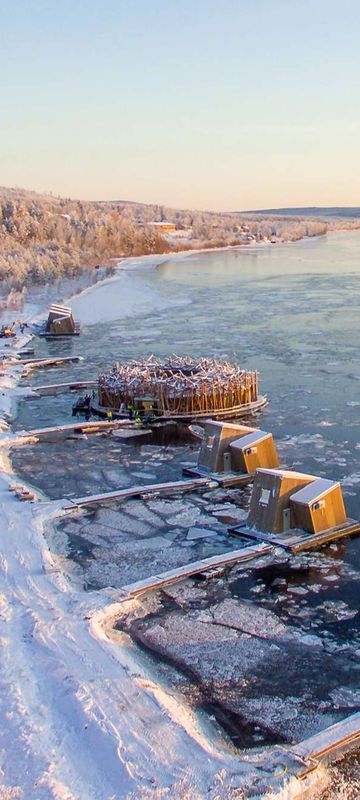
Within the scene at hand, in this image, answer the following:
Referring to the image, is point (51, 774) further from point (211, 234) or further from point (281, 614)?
point (211, 234)

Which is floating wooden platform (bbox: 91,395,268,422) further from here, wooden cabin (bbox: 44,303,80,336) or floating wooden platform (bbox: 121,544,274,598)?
wooden cabin (bbox: 44,303,80,336)

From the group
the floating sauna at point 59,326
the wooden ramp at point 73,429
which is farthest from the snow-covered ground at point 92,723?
the floating sauna at point 59,326

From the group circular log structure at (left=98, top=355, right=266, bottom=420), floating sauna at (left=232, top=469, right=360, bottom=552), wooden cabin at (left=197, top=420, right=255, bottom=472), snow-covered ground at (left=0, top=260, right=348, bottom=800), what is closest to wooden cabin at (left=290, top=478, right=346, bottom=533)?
floating sauna at (left=232, top=469, right=360, bottom=552)

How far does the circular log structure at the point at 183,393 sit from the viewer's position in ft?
86.2

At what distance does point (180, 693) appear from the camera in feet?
35.8

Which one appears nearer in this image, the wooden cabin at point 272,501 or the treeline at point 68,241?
the wooden cabin at point 272,501

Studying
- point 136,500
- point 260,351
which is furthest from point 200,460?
point 260,351

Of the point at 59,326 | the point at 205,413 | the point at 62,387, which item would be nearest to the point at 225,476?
the point at 205,413

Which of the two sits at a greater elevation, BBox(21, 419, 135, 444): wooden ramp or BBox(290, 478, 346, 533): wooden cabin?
BBox(290, 478, 346, 533): wooden cabin

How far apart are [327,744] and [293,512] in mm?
7086

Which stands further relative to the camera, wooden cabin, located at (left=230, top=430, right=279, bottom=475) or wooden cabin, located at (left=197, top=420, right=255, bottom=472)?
wooden cabin, located at (left=197, top=420, right=255, bottom=472)

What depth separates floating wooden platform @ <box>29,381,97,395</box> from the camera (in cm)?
3093

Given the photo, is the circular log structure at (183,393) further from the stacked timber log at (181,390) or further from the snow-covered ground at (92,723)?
the snow-covered ground at (92,723)

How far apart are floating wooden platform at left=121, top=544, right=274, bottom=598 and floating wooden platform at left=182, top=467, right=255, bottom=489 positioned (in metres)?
3.82
